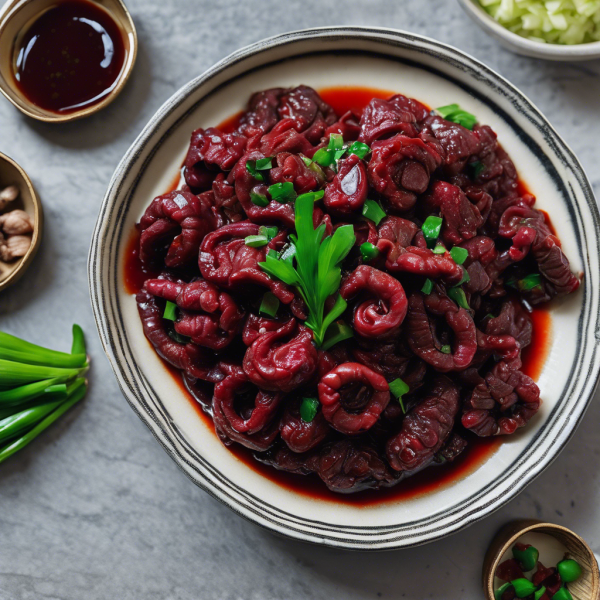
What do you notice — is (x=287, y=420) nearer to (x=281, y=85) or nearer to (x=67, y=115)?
(x=281, y=85)

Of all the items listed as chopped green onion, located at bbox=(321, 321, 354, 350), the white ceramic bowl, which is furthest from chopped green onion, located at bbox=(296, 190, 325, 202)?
the white ceramic bowl

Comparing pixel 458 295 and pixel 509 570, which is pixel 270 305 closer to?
pixel 458 295

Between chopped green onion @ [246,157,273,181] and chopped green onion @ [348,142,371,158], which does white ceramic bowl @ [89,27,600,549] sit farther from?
chopped green onion @ [348,142,371,158]

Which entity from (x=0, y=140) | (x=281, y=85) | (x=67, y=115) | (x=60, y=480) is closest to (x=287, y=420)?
(x=60, y=480)

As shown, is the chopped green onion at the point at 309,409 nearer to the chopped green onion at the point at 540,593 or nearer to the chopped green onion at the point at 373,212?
the chopped green onion at the point at 373,212

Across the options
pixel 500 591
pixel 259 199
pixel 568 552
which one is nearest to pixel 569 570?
pixel 568 552

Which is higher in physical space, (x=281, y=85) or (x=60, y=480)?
(x=281, y=85)
